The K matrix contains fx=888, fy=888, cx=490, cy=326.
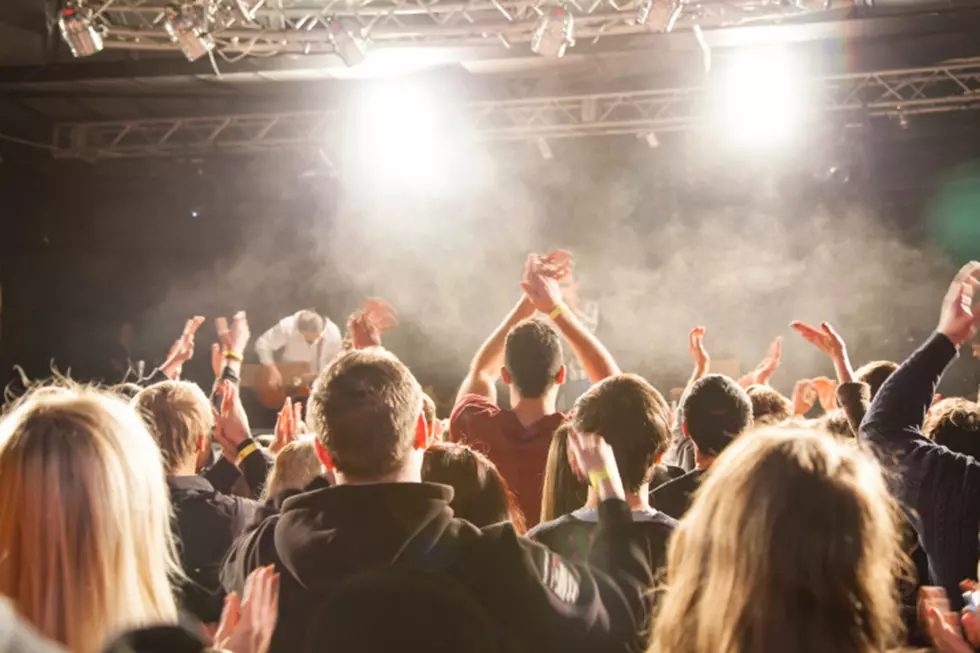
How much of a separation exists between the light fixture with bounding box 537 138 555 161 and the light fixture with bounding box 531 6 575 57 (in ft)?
7.65

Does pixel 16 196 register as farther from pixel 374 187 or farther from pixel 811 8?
pixel 811 8

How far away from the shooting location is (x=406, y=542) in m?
1.55

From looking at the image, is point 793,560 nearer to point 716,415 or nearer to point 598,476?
point 598,476

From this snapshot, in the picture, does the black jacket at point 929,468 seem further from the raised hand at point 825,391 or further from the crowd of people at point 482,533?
the raised hand at point 825,391

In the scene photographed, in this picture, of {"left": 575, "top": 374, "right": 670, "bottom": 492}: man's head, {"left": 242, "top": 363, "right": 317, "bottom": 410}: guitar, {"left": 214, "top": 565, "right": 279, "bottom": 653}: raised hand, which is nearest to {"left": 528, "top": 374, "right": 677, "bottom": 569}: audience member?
{"left": 575, "top": 374, "right": 670, "bottom": 492}: man's head

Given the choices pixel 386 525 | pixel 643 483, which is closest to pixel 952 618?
pixel 643 483

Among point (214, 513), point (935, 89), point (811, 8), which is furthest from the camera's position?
point (935, 89)

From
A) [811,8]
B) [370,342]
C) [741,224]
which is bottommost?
[370,342]

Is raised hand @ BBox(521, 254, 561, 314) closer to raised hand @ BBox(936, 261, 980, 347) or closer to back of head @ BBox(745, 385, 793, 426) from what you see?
back of head @ BBox(745, 385, 793, 426)

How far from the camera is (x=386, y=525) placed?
1.57m

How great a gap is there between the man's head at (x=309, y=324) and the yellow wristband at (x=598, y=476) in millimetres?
7400

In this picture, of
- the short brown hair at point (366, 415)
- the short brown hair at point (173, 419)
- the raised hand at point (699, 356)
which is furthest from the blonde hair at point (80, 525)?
the raised hand at point (699, 356)

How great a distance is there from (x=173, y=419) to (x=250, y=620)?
1.19m

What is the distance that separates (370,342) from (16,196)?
707 centimetres
